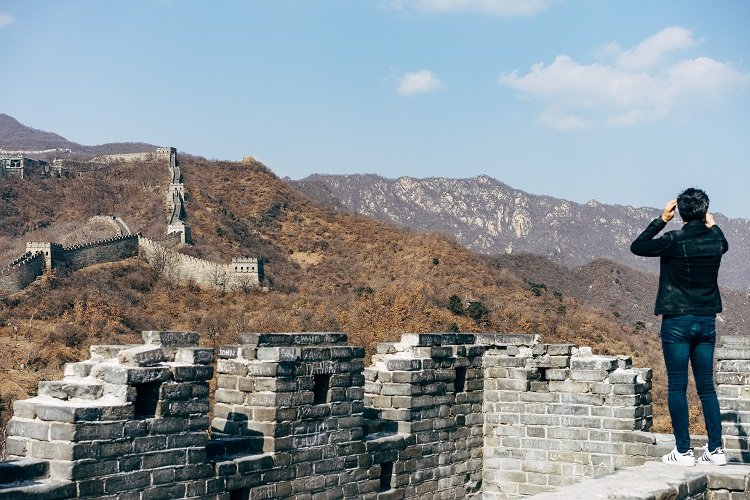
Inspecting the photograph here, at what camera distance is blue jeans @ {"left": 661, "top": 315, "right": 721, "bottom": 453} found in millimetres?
7668

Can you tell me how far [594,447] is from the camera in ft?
36.7

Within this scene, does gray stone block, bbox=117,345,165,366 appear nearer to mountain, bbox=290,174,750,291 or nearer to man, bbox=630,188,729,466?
man, bbox=630,188,729,466

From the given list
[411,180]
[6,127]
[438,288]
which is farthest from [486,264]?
[6,127]

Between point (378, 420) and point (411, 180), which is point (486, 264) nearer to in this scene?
point (378, 420)

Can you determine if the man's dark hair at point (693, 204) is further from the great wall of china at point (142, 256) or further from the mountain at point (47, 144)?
the mountain at point (47, 144)

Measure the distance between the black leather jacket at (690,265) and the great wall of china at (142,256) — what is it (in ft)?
149

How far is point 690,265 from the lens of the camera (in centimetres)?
770

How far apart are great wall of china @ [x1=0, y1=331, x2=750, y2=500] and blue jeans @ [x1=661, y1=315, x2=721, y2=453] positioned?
1.20 feet

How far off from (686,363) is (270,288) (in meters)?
48.2

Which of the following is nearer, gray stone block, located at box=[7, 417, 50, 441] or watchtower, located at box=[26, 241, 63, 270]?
gray stone block, located at box=[7, 417, 50, 441]

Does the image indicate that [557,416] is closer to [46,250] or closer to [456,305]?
[456,305]

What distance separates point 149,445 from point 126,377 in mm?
577

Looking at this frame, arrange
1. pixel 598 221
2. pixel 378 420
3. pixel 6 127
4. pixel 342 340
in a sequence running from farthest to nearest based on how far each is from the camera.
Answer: pixel 6 127
pixel 598 221
pixel 378 420
pixel 342 340

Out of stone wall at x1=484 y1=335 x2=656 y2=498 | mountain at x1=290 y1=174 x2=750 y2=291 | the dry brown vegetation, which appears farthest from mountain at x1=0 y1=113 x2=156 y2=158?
stone wall at x1=484 y1=335 x2=656 y2=498
